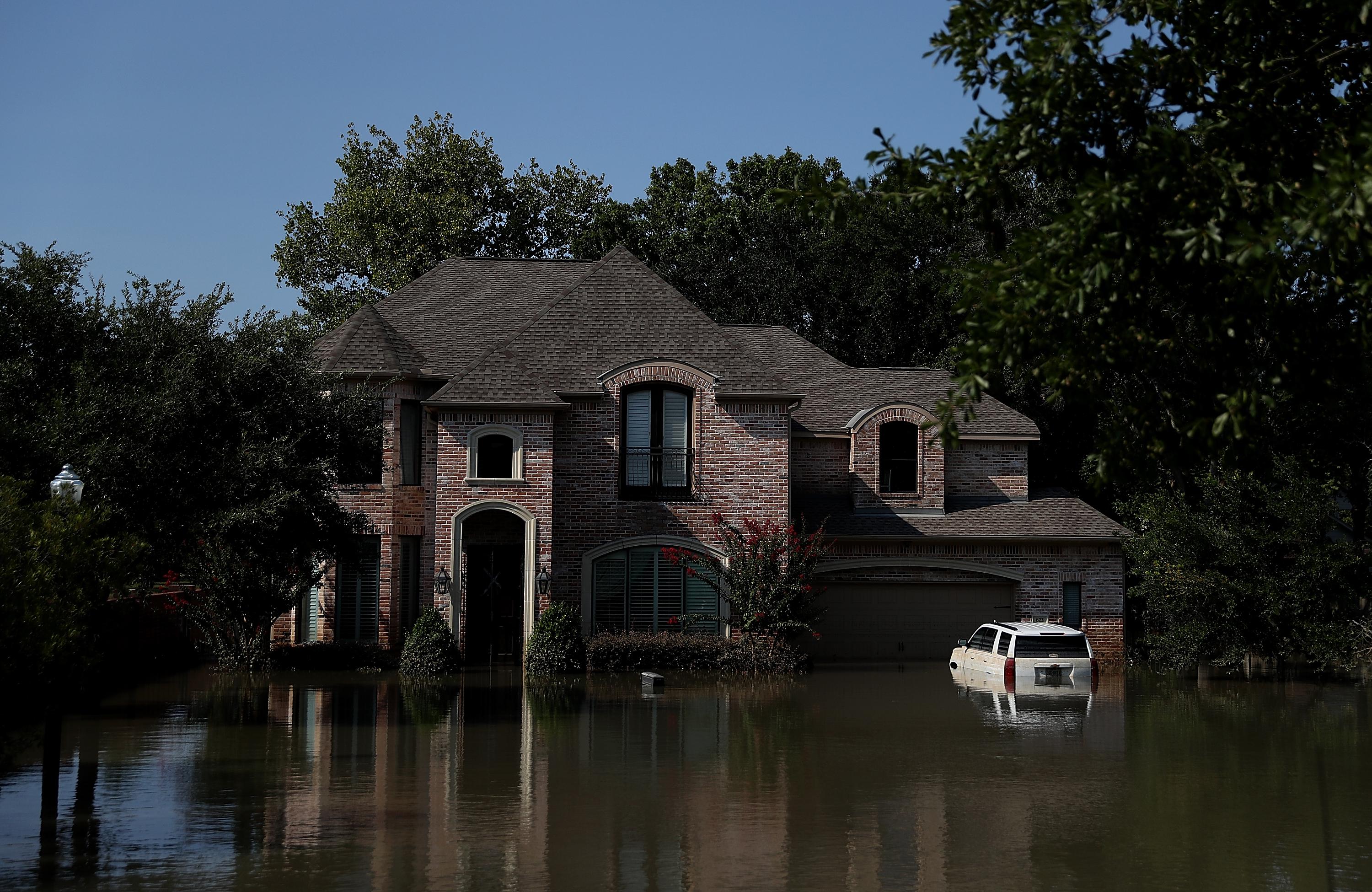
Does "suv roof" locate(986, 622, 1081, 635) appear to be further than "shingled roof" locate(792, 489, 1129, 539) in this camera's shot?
No

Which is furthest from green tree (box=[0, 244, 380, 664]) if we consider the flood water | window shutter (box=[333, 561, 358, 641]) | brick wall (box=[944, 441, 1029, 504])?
brick wall (box=[944, 441, 1029, 504])

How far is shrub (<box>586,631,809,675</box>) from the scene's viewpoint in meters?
28.8

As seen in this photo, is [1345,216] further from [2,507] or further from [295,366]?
[295,366]

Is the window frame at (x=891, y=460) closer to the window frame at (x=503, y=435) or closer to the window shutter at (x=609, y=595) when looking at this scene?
the window shutter at (x=609, y=595)

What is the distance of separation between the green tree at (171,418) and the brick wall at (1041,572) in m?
12.9

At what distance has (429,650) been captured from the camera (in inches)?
1092

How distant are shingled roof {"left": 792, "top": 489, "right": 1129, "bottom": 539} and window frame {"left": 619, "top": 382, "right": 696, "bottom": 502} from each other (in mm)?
3193

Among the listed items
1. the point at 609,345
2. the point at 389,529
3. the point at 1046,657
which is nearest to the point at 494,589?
the point at 389,529

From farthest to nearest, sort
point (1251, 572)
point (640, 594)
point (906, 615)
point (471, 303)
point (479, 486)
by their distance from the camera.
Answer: point (471, 303), point (906, 615), point (640, 594), point (479, 486), point (1251, 572)

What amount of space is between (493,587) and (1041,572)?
42.0 ft

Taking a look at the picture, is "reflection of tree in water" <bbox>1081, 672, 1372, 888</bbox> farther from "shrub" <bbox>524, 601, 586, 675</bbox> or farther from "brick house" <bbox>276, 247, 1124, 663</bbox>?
"shrub" <bbox>524, 601, 586, 675</bbox>

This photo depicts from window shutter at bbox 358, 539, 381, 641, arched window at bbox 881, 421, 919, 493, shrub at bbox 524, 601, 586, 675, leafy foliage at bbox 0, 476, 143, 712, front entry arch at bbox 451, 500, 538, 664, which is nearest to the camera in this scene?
leafy foliage at bbox 0, 476, 143, 712

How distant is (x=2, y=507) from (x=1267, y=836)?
12987 mm

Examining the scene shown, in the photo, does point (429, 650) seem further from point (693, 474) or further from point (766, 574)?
point (766, 574)
